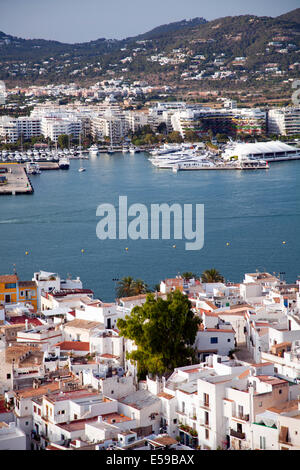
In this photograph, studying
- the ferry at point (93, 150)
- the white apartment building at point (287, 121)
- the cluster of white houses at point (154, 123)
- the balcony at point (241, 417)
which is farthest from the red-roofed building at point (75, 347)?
the white apartment building at point (287, 121)

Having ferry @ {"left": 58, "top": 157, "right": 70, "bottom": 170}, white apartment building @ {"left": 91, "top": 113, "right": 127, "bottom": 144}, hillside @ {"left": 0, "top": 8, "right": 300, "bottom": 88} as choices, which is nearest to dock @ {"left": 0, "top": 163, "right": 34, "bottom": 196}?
ferry @ {"left": 58, "top": 157, "right": 70, "bottom": 170}

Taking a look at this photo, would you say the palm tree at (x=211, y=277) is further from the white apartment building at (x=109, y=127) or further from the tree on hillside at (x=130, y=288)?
the white apartment building at (x=109, y=127)

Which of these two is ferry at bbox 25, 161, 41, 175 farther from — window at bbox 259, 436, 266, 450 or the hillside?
the hillside

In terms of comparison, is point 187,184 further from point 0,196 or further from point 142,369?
point 142,369

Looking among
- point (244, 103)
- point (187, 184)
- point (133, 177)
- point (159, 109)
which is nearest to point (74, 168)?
point (133, 177)

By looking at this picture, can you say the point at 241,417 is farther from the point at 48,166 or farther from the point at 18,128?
the point at 18,128

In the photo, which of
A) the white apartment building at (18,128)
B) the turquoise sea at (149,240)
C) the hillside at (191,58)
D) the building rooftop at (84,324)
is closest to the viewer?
the building rooftop at (84,324)

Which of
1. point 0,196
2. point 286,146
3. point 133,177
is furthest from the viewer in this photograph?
point 286,146
